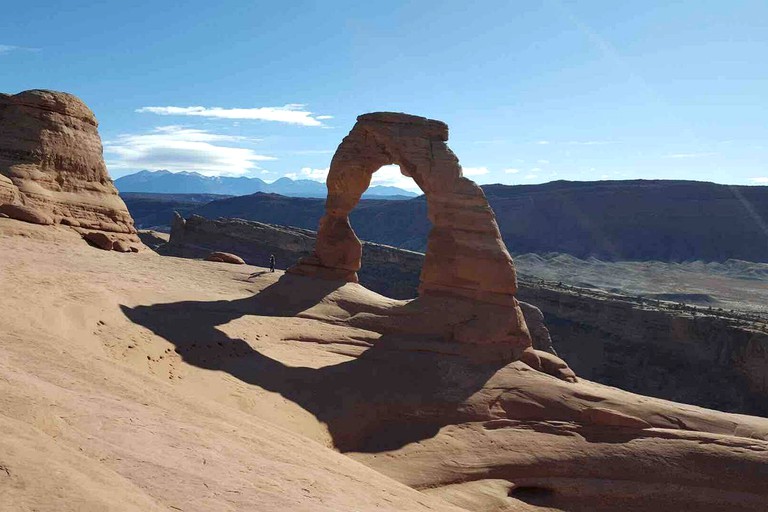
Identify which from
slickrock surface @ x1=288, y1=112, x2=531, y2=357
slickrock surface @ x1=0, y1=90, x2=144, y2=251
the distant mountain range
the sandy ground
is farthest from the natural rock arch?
the distant mountain range

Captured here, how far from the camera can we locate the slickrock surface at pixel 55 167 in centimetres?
2039

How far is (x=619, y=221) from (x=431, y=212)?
3198 inches

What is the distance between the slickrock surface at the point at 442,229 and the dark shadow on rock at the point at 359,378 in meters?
1.52

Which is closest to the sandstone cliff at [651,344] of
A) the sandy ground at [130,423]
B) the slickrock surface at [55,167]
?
the sandy ground at [130,423]

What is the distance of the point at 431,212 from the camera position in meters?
18.5

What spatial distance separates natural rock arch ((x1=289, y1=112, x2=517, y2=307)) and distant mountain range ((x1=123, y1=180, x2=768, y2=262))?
69532mm

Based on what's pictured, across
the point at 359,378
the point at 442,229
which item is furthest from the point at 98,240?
the point at 442,229

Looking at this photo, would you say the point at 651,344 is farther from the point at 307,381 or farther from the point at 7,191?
the point at 7,191

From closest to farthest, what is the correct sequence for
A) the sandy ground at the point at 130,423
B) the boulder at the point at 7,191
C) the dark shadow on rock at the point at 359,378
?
1. the sandy ground at the point at 130,423
2. the dark shadow on rock at the point at 359,378
3. the boulder at the point at 7,191

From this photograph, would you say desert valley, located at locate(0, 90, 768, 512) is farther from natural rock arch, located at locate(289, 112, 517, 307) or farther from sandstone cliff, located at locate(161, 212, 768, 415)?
sandstone cliff, located at locate(161, 212, 768, 415)

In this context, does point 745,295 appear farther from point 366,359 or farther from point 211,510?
point 211,510

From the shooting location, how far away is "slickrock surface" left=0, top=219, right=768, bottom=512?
21.0 ft

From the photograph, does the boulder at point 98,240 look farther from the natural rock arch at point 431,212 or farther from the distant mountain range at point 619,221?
the distant mountain range at point 619,221

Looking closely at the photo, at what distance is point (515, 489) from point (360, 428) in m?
3.57
